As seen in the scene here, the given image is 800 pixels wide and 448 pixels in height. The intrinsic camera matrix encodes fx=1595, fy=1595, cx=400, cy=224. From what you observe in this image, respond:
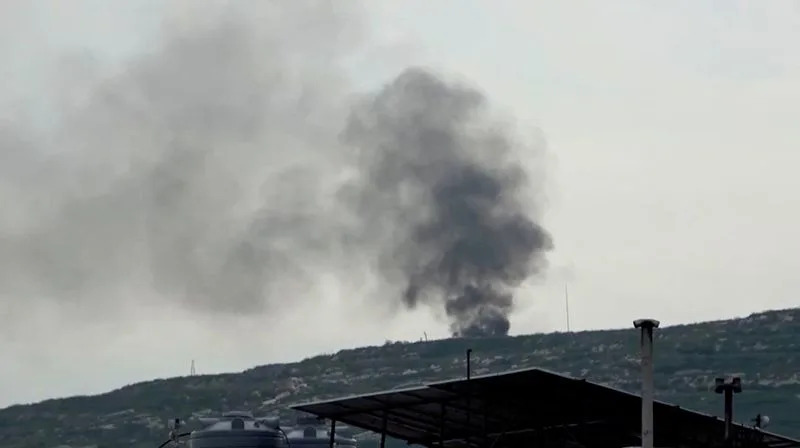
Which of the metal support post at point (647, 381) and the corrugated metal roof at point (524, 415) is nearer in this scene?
the metal support post at point (647, 381)

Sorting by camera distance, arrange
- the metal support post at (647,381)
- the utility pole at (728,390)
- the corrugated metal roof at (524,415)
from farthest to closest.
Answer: the corrugated metal roof at (524,415) → the utility pole at (728,390) → the metal support post at (647,381)

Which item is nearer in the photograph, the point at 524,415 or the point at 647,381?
the point at 647,381

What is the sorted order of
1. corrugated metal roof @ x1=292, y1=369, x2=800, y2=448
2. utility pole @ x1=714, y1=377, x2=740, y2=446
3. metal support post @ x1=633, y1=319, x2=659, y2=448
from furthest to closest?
corrugated metal roof @ x1=292, y1=369, x2=800, y2=448
utility pole @ x1=714, y1=377, x2=740, y2=446
metal support post @ x1=633, y1=319, x2=659, y2=448

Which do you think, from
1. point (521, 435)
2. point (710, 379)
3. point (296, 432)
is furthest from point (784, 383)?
point (521, 435)

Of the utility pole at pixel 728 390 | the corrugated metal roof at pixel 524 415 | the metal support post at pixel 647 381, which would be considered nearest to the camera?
the metal support post at pixel 647 381

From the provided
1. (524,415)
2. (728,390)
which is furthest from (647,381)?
(524,415)

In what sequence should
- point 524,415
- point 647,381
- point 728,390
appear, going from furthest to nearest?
point 524,415, point 728,390, point 647,381

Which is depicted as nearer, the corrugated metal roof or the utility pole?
the utility pole

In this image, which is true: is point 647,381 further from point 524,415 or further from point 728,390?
point 524,415

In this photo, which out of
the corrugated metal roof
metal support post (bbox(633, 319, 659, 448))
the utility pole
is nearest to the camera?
metal support post (bbox(633, 319, 659, 448))

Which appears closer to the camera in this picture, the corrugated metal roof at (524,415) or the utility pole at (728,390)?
the utility pole at (728,390)

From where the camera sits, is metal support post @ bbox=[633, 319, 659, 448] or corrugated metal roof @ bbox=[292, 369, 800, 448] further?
corrugated metal roof @ bbox=[292, 369, 800, 448]

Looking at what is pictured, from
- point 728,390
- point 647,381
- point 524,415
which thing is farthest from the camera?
point 524,415

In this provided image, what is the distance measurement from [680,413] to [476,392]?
5784mm
